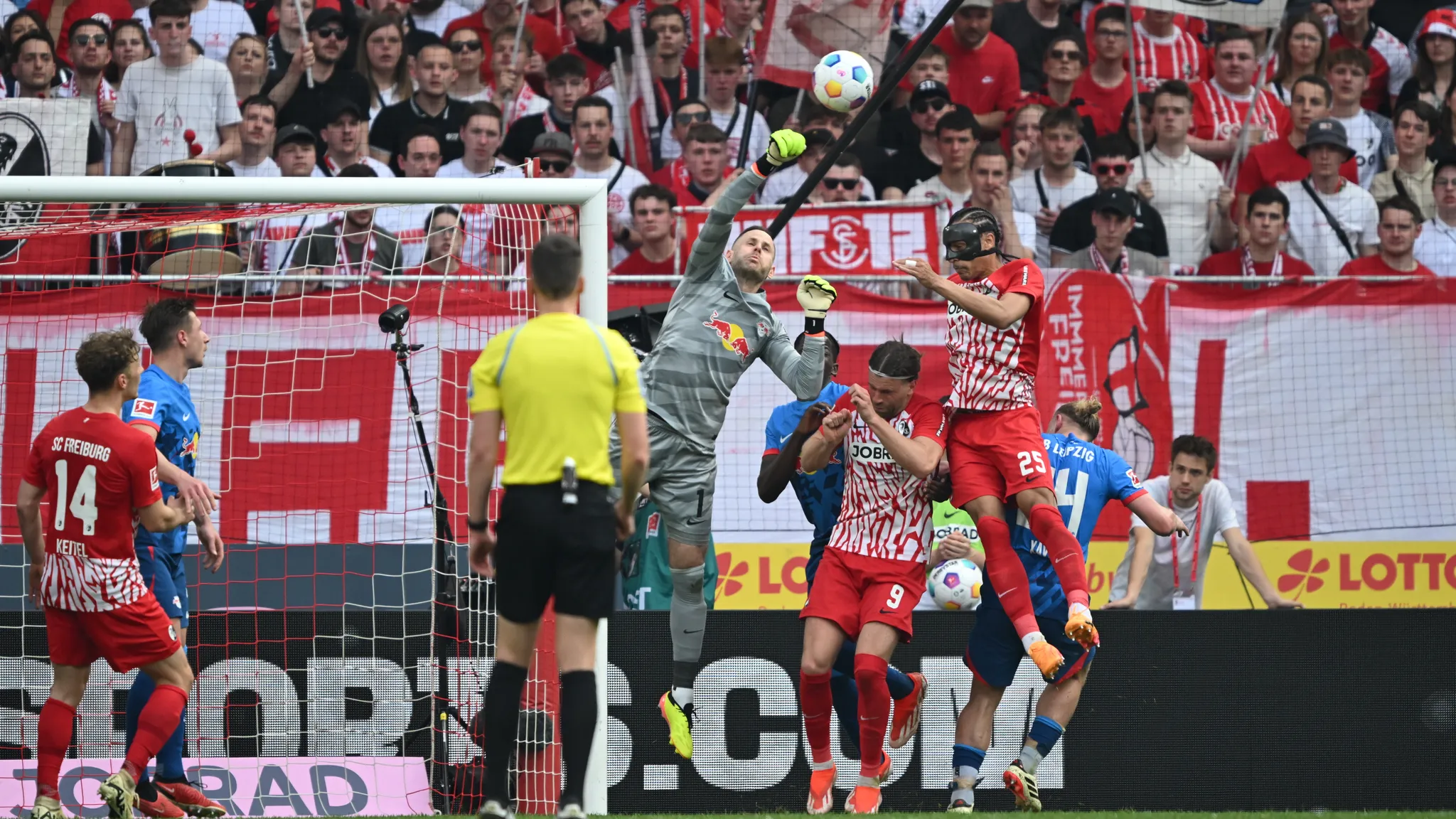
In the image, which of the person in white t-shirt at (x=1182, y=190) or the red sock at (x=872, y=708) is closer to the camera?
the red sock at (x=872, y=708)

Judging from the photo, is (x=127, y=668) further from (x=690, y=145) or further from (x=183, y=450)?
(x=690, y=145)

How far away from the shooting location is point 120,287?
10.1 metres

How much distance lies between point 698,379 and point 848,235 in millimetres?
3480

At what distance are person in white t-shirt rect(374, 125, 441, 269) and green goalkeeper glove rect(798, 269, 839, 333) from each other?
3.81m

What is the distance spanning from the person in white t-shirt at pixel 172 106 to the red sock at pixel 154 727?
18.5 ft

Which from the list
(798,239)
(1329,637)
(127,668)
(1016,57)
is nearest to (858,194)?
(798,239)

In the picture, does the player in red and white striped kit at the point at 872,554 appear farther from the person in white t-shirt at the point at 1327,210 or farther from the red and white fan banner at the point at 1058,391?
the person in white t-shirt at the point at 1327,210

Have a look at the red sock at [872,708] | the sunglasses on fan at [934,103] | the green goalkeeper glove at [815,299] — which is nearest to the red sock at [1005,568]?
the red sock at [872,708]

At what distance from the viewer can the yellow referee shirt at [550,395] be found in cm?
556

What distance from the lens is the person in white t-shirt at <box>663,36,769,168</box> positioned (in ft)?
41.8

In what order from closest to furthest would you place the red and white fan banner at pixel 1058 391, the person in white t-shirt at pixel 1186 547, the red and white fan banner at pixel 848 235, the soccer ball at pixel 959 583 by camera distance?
the soccer ball at pixel 959 583 → the person in white t-shirt at pixel 1186 547 → the red and white fan banner at pixel 1058 391 → the red and white fan banner at pixel 848 235

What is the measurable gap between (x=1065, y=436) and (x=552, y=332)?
139 inches

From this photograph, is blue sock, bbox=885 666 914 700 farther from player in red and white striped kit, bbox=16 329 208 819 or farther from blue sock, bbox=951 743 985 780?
player in red and white striped kit, bbox=16 329 208 819

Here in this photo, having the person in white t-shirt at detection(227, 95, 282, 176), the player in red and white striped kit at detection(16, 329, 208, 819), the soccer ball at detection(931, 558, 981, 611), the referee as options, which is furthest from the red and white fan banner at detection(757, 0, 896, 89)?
the referee
